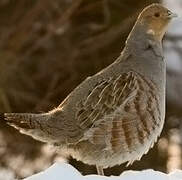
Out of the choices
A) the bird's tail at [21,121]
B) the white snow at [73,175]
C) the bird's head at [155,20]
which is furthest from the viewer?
the bird's head at [155,20]

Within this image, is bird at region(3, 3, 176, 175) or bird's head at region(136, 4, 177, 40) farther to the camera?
bird's head at region(136, 4, 177, 40)

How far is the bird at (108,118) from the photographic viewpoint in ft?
19.3

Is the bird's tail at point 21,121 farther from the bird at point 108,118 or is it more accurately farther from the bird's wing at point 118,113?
the bird's wing at point 118,113

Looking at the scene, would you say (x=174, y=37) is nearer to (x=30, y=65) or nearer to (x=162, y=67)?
(x=30, y=65)

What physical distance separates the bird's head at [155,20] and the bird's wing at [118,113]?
0.48 meters

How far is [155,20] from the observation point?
634cm

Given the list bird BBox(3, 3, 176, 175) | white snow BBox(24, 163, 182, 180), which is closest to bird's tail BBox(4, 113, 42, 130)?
bird BBox(3, 3, 176, 175)

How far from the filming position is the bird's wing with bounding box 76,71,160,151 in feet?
19.4

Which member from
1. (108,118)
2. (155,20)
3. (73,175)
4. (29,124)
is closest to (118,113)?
(108,118)

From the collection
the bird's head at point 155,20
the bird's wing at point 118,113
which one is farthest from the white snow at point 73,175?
the bird's head at point 155,20

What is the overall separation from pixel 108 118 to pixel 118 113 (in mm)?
81

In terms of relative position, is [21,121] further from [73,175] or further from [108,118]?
[73,175]

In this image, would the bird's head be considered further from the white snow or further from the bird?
the white snow

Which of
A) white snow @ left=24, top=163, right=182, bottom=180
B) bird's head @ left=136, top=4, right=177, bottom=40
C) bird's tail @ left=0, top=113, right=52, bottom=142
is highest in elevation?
bird's head @ left=136, top=4, right=177, bottom=40
